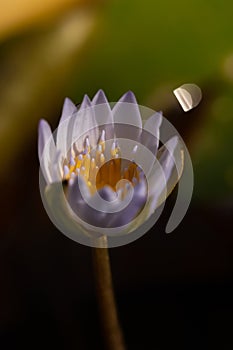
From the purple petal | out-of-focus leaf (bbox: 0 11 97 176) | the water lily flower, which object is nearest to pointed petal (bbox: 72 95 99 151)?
the water lily flower

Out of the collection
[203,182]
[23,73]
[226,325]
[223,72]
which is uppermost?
[23,73]

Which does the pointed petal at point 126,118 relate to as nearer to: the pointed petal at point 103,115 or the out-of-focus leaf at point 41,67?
the pointed petal at point 103,115

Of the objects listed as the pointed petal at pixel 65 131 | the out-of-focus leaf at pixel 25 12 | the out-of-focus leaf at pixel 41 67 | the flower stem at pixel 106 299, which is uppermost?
the out-of-focus leaf at pixel 25 12

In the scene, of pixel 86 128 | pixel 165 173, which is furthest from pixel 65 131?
pixel 165 173

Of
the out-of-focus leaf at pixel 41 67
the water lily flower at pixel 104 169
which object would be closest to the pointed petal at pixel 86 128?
the water lily flower at pixel 104 169

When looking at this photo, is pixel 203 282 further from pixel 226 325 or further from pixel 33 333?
pixel 33 333

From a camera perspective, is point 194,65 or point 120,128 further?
point 194,65

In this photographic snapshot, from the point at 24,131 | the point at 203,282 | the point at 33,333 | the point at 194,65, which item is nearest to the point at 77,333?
the point at 33,333

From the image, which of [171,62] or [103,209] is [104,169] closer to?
[103,209]
